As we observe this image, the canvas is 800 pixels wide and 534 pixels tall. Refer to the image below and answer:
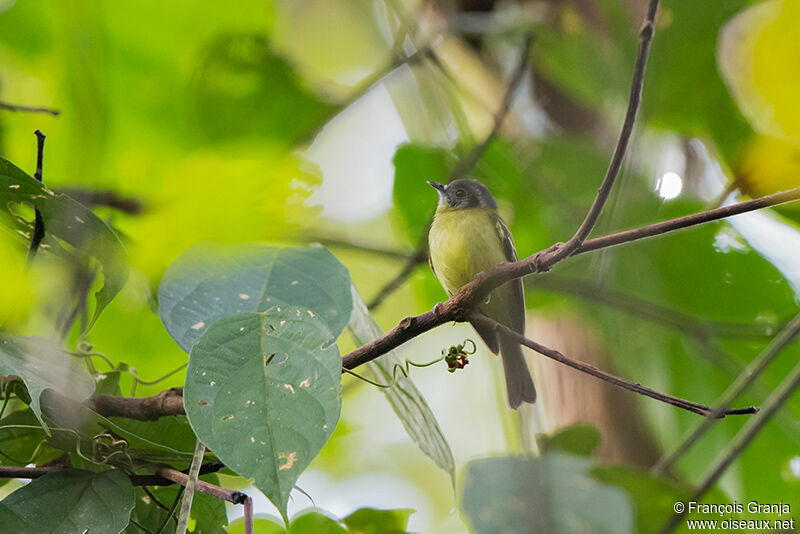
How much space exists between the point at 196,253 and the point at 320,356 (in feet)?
0.70

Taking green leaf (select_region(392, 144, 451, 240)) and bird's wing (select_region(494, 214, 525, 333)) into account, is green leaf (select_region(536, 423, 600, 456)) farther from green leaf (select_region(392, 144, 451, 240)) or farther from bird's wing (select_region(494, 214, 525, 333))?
green leaf (select_region(392, 144, 451, 240))

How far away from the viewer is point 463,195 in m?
1.25

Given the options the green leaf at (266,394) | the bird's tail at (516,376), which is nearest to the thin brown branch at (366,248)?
the bird's tail at (516,376)

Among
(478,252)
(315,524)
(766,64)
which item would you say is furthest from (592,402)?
(315,524)

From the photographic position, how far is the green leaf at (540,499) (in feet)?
1.87

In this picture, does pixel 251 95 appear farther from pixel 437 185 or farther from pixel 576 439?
pixel 576 439

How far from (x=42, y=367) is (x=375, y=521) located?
1.14 feet

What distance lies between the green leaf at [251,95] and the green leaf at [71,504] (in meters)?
0.53

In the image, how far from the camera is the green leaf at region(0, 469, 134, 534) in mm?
482

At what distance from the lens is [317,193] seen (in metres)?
0.85

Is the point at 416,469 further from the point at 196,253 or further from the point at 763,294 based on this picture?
the point at 196,253

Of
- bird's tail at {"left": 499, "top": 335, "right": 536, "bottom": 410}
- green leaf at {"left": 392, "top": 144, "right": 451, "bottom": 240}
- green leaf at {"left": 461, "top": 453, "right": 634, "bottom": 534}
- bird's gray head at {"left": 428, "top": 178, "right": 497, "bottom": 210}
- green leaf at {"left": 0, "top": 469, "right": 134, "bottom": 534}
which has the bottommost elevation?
green leaf at {"left": 0, "top": 469, "right": 134, "bottom": 534}

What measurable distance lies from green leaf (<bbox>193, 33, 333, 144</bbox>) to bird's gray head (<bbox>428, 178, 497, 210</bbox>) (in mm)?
231

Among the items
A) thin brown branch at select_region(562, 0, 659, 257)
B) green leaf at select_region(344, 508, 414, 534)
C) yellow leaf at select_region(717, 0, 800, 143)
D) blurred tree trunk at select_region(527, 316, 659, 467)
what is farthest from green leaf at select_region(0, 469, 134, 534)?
blurred tree trunk at select_region(527, 316, 659, 467)
